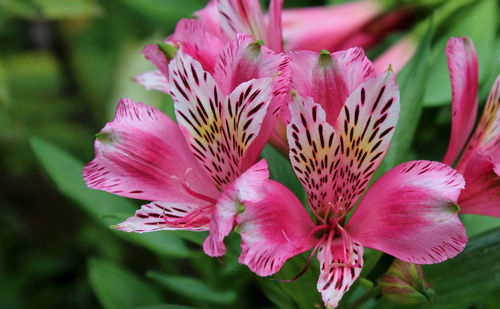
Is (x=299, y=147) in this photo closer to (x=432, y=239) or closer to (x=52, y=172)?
(x=432, y=239)

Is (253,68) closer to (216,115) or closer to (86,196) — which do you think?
(216,115)

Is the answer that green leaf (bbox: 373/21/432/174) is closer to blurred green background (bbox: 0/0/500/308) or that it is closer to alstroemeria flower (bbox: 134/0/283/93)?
blurred green background (bbox: 0/0/500/308)

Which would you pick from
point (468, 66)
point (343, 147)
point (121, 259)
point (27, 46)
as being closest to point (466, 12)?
point (468, 66)

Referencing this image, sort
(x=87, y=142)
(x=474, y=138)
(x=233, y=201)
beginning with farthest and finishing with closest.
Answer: (x=87, y=142)
(x=474, y=138)
(x=233, y=201)

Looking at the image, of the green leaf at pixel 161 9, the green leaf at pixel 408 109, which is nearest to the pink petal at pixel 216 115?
the green leaf at pixel 408 109

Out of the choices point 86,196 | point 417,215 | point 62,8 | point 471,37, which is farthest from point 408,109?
point 62,8

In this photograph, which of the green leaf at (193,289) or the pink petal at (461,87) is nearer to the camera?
the pink petal at (461,87)

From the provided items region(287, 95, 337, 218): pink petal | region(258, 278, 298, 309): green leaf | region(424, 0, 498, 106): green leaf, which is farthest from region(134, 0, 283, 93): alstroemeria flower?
region(424, 0, 498, 106): green leaf

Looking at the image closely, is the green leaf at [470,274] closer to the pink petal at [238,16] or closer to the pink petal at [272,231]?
the pink petal at [272,231]
